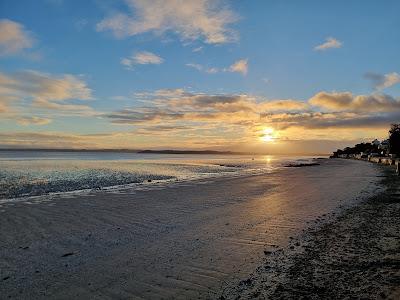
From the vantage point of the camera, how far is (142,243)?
31.7ft

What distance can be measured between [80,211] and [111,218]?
2015 mm

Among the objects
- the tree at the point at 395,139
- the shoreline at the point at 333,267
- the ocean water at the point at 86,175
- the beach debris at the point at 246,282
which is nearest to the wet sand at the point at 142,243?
the beach debris at the point at 246,282

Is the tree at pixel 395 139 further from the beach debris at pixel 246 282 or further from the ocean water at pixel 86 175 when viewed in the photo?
the beach debris at pixel 246 282

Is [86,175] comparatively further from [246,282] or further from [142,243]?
[246,282]

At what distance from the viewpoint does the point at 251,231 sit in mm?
10898

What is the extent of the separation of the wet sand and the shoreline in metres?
0.28

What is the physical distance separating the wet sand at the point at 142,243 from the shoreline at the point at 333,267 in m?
0.28

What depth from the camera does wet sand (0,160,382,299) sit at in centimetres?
660

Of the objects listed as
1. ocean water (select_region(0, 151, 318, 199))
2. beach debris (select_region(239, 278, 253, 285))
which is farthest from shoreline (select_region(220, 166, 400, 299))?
ocean water (select_region(0, 151, 318, 199))

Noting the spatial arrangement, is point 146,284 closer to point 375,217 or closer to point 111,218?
point 111,218

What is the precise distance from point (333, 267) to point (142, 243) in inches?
185

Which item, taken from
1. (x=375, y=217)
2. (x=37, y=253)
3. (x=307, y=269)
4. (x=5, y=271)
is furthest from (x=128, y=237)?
(x=375, y=217)

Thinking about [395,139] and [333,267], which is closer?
[333,267]

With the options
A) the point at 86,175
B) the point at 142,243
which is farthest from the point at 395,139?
the point at 142,243
